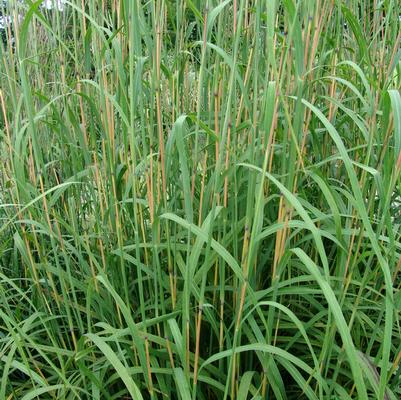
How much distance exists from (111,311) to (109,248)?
151mm

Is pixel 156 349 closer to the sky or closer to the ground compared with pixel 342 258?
closer to the ground

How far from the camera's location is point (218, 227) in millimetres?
984

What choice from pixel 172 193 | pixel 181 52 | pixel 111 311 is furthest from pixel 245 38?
pixel 111 311

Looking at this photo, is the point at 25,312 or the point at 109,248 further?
the point at 25,312

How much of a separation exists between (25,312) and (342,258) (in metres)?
0.77

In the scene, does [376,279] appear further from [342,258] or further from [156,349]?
[156,349]

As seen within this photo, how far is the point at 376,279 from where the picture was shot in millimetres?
1071

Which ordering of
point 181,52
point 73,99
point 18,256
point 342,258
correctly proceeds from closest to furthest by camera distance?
1. point 342,258
2. point 181,52
3. point 73,99
4. point 18,256

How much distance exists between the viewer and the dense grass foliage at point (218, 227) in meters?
0.82

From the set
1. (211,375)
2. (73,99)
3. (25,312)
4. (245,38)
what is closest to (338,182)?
(245,38)

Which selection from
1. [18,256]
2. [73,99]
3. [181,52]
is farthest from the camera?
[18,256]

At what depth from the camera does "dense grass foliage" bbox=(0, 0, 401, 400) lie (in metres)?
0.82

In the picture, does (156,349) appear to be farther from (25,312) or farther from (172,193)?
(25,312)

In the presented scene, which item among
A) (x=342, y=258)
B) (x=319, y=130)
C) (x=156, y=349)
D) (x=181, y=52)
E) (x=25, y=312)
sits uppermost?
(x=181, y=52)
